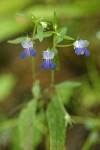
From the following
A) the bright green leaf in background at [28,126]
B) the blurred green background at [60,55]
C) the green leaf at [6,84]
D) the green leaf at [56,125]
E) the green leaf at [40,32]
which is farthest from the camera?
the green leaf at [6,84]

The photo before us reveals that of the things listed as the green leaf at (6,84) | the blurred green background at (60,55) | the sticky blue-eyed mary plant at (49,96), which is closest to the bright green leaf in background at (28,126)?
the sticky blue-eyed mary plant at (49,96)

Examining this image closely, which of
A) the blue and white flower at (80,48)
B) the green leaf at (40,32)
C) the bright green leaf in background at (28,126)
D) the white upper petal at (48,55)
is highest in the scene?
the green leaf at (40,32)

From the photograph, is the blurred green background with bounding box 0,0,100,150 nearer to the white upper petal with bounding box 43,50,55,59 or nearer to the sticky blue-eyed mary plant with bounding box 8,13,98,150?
the sticky blue-eyed mary plant with bounding box 8,13,98,150

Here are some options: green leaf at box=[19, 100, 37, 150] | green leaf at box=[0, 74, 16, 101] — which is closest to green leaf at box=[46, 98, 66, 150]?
green leaf at box=[19, 100, 37, 150]

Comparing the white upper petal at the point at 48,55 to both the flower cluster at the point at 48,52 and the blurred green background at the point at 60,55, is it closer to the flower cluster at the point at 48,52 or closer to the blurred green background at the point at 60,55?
the flower cluster at the point at 48,52

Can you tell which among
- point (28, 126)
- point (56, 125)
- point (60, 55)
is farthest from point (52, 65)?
point (60, 55)

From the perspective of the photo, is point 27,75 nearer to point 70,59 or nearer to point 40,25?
point 70,59

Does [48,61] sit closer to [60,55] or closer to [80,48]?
[80,48]

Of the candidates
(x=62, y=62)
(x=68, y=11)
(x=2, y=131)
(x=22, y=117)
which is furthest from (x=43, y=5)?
(x=22, y=117)
